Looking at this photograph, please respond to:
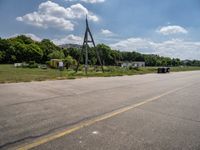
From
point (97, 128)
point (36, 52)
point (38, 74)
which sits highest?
point (36, 52)

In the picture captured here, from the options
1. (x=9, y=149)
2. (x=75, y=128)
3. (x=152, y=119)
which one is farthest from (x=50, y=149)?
(x=152, y=119)

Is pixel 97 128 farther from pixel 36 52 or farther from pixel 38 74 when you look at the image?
pixel 36 52

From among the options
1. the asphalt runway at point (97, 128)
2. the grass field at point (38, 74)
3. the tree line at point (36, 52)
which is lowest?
the asphalt runway at point (97, 128)

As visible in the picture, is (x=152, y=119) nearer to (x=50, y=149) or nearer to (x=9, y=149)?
(x=50, y=149)

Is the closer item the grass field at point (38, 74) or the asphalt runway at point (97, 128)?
the asphalt runway at point (97, 128)

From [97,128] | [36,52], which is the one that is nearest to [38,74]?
[97,128]

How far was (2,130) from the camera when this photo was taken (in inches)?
156

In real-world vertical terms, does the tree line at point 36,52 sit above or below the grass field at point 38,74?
above

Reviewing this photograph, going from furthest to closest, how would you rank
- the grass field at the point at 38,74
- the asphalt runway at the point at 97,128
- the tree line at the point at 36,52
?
the tree line at the point at 36,52, the grass field at the point at 38,74, the asphalt runway at the point at 97,128

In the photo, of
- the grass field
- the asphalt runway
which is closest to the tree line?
the grass field

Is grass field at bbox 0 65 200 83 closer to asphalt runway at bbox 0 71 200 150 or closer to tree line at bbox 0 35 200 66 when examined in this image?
asphalt runway at bbox 0 71 200 150

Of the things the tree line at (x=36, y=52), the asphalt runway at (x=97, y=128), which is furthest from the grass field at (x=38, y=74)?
the tree line at (x=36, y=52)

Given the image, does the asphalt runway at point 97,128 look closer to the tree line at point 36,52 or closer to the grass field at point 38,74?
the grass field at point 38,74

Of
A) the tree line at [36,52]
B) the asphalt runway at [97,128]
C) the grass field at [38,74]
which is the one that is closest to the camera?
the asphalt runway at [97,128]
